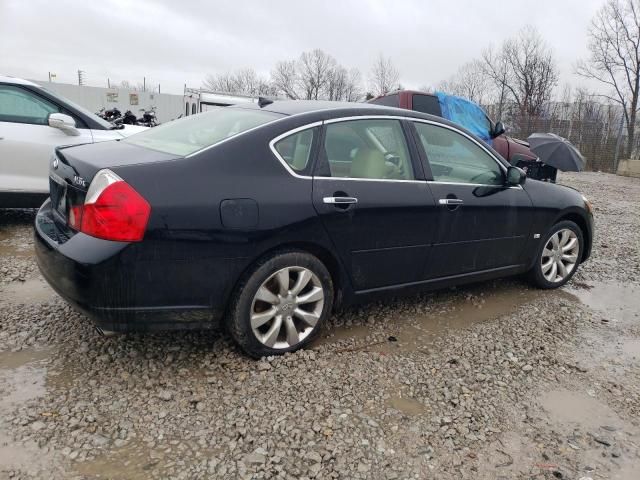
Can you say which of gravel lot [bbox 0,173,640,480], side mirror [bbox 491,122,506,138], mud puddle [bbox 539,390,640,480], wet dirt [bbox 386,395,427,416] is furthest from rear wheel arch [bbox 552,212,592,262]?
side mirror [bbox 491,122,506,138]

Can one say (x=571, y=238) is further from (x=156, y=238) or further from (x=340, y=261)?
(x=156, y=238)

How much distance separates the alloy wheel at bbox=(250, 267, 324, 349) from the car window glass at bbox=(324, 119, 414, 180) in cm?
70

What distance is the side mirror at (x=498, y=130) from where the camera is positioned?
34.0 ft

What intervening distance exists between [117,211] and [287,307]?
1.11 meters

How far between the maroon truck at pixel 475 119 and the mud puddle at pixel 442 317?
5213 millimetres

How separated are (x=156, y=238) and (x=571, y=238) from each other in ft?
12.8

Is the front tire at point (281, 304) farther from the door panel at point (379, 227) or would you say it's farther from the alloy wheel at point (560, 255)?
the alloy wheel at point (560, 255)

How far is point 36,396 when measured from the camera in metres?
2.54

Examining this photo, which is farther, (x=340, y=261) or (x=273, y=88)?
(x=273, y=88)

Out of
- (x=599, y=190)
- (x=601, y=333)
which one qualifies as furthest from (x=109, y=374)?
(x=599, y=190)

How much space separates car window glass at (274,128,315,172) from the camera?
9.65 ft

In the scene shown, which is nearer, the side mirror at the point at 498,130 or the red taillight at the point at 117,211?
the red taillight at the point at 117,211

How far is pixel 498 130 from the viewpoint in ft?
34.2

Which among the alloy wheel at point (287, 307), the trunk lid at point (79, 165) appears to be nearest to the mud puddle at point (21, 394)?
the trunk lid at point (79, 165)
